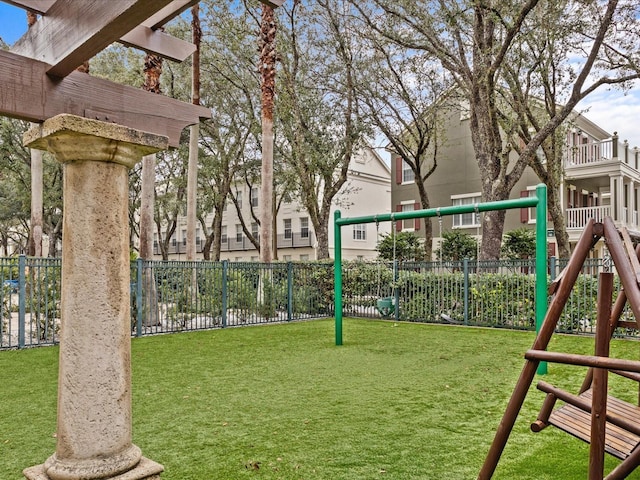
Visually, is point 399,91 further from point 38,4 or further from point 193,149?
point 38,4

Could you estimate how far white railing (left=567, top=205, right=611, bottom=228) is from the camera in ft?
72.6

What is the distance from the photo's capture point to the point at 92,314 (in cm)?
247

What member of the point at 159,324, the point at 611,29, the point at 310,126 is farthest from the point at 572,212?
the point at 159,324

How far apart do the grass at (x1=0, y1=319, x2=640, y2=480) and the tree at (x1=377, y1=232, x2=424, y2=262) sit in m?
15.8

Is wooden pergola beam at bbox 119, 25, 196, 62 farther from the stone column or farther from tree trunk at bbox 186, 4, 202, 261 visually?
tree trunk at bbox 186, 4, 202, 261

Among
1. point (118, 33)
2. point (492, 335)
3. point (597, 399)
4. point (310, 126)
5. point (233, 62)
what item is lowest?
point (492, 335)

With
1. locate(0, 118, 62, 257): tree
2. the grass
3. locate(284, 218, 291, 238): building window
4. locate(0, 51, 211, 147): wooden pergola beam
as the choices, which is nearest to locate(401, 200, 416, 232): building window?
locate(284, 218, 291, 238): building window

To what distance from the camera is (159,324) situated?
38.1 feet

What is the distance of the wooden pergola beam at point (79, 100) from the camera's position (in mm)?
2590

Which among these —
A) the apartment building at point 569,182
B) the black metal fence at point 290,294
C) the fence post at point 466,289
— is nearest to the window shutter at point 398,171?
the apartment building at point 569,182

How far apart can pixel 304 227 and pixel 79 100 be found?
33.2 metres

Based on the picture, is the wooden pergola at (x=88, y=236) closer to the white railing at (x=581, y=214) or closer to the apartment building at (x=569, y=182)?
the apartment building at (x=569, y=182)

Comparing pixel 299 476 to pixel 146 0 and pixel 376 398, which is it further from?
pixel 146 0

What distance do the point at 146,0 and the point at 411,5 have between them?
46.4 ft
